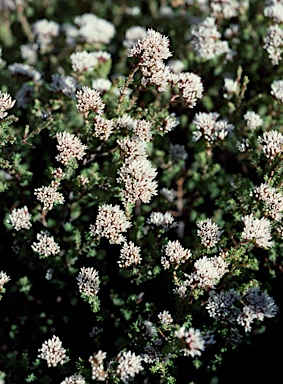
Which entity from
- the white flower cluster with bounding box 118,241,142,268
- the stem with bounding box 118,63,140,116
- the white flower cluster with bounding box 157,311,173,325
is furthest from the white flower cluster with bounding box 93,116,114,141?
the white flower cluster with bounding box 157,311,173,325

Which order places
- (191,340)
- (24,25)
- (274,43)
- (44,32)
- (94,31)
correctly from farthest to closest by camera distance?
1. (24,25)
2. (44,32)
3. (94,31)
4. (274,43)
5. (191,340)

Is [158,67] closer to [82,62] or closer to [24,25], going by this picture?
[82,62]

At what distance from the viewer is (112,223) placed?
4.96 feet

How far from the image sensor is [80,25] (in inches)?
95.4

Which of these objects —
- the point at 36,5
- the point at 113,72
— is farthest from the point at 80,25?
the point at 36,5

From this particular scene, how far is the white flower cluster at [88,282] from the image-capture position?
1446 mm

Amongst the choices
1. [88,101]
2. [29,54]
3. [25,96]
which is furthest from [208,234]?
[29,54]

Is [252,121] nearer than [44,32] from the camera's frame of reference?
Yes

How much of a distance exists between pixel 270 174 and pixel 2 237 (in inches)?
42.5

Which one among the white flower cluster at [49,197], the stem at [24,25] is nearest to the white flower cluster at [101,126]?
the white flower cluster at [49,197]

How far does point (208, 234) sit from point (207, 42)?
Result: 97 centimetres

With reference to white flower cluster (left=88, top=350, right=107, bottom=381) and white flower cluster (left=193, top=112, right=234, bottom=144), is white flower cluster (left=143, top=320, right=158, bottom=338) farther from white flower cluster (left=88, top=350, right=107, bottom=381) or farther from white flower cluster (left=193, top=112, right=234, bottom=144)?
white flower cluster (left=193, top=112, right=234, bottom=144)

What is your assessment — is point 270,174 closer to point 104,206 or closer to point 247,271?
point 247,271

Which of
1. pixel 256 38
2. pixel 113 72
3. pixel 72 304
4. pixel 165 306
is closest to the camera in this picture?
pixel 165 306
